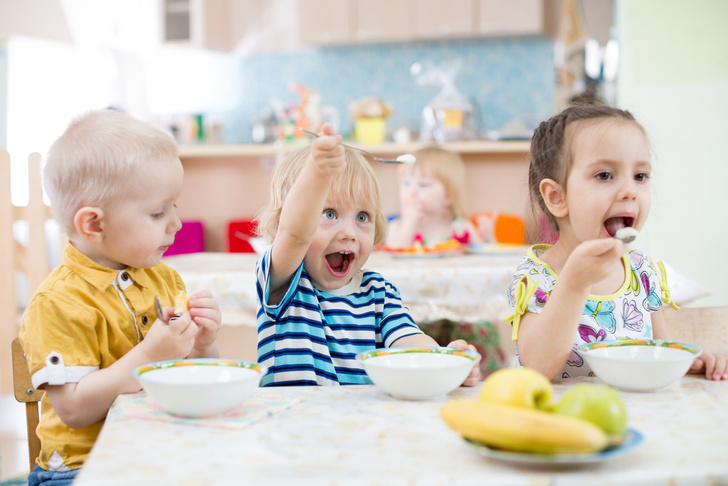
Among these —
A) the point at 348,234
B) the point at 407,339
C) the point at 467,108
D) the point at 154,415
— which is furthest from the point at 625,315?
the point at 467,108

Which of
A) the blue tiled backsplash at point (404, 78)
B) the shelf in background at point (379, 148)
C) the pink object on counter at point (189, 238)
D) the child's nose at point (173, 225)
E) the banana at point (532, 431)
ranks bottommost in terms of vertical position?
the pink object on counter at point (189, 238)

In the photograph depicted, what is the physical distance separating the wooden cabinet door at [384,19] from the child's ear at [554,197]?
332cm

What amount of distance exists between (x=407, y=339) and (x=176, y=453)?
568 mm

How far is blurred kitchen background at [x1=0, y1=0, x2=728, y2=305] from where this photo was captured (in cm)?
425

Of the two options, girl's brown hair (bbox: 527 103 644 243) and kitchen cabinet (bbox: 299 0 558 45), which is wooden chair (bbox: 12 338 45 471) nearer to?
girl's brown hair (bbox: 527 103 644 243)

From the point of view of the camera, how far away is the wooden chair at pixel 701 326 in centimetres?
112

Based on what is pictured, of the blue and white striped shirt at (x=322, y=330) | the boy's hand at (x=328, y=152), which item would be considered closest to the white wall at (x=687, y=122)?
the blue and white striped shirt at (x=322, y=330)

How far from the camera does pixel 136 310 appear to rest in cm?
102

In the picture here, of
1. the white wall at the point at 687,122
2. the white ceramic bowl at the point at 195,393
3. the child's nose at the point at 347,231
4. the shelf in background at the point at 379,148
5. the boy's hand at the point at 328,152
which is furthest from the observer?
the shelf in background at the point at 379,148

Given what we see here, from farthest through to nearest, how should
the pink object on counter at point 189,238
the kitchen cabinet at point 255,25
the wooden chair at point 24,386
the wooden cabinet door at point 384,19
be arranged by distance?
the kitchen cabinet at point 255,25 → the pink object on counter at point 189,238 → the wooden cabinet door at point 384,19 → the wooden chair at point 24,386

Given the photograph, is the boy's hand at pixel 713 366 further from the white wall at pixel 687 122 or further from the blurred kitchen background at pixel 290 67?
the blurred kitchen background at pixel 290 67

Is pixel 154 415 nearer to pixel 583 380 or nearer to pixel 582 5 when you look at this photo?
pixel 583 380

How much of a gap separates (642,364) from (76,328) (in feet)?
2.29

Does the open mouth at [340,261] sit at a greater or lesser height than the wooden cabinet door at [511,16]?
lesser
